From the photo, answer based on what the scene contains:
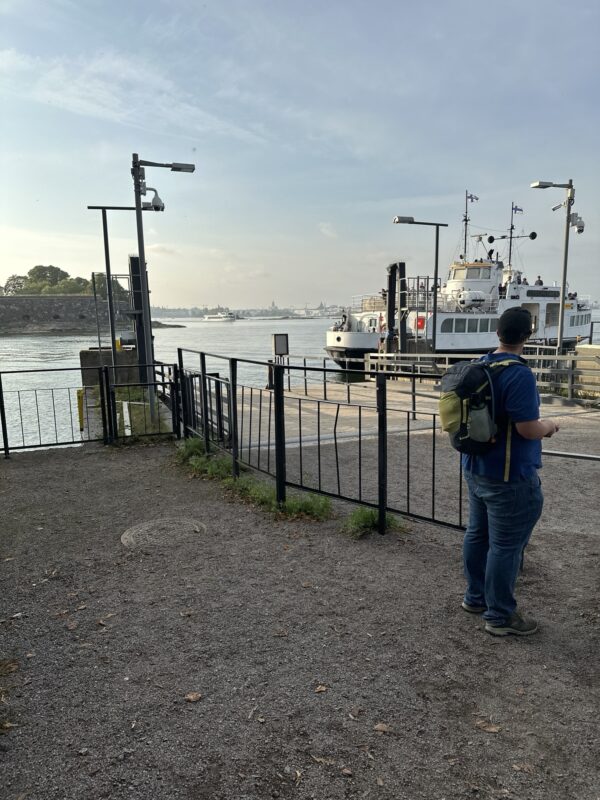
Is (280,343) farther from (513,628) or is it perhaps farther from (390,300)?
(513,628)

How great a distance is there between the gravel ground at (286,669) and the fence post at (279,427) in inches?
17.4

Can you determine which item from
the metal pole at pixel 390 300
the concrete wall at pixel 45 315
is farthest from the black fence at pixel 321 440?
the concrete wall at pixel 45 315

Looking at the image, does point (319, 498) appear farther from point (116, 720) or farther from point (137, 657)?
point (116, 720)

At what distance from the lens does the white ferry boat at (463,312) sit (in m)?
32.1

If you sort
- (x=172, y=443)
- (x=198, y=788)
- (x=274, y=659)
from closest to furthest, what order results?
1. (x=198, y=788)
2. (x=274, y=659)
3. (x=172, y=443)

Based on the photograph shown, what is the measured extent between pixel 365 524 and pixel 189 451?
3404 mm

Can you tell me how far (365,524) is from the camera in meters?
4.83

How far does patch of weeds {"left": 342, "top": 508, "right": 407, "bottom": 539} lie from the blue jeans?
1464 mm

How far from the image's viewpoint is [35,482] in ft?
22.1

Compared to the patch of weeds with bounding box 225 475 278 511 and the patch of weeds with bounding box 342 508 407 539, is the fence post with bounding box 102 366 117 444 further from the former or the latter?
the patch of weeds with bounding box 342 508 407 539

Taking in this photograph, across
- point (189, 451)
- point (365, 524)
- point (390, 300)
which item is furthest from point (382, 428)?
point (390, 300)

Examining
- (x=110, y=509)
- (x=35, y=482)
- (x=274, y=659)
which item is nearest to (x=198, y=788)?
(x=274, y=659)

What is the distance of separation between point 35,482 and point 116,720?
4.78 meters

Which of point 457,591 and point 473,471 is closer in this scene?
point 473,471
